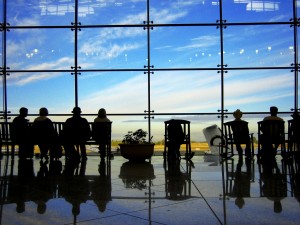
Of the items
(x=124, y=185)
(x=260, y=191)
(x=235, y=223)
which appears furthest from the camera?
(x=124, y=185)

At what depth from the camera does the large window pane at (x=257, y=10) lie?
9500 mm

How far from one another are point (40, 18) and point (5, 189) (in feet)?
22.8

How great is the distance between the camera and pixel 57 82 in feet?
31.9

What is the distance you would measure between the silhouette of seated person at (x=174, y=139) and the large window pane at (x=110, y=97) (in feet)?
6.35

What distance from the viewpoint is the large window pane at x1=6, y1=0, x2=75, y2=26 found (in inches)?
386

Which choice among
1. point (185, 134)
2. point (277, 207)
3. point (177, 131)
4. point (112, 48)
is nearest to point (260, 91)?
point (185, 134)

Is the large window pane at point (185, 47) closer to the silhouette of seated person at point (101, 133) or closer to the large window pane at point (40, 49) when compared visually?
the large window pane at point (40, 49)

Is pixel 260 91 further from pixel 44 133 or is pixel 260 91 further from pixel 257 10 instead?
pixel 44 133

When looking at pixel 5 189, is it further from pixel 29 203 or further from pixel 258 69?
pixel 258 69

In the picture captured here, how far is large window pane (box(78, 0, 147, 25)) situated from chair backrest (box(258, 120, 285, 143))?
167 inches

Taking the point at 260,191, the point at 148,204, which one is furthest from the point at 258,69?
the point at 148,204

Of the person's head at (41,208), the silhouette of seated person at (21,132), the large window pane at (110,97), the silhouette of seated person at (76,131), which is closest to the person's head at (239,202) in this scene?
the person's head at (41,208)

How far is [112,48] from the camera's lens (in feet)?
32.3

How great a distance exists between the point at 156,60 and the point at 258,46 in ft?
8.49
